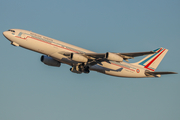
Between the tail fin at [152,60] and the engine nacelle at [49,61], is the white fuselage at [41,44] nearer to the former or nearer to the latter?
the engine nacelle at [49,61]

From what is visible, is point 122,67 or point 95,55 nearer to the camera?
point 95,55

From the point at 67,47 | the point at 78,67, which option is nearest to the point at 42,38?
the point at 67,47

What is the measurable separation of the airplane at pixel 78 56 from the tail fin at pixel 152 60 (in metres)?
0.32

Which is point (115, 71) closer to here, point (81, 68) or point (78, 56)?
point (81, 68)

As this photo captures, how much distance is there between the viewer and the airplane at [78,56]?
123 feet

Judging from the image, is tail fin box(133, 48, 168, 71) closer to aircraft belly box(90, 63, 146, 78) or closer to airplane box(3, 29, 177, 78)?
airplane box(3, 29, 177, 78)

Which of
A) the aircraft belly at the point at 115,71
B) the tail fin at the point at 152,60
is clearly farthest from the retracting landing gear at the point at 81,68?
the tail fin at the point at 152,60

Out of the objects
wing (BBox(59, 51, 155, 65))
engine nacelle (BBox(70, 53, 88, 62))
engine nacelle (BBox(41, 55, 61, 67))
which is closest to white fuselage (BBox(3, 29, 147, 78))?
wing (BBox(59, 51, 155, 65))

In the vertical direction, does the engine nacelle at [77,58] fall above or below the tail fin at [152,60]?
below

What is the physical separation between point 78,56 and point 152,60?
17023 mm

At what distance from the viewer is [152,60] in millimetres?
47531

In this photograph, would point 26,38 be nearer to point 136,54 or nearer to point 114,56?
point 114,56

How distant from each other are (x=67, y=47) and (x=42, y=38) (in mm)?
4269

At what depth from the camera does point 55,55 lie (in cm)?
3859
